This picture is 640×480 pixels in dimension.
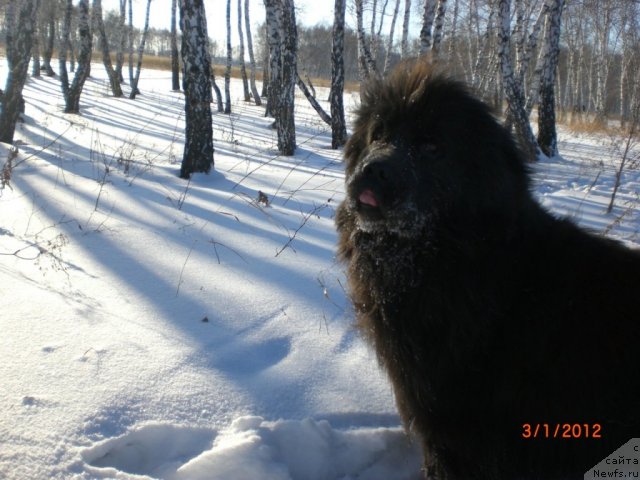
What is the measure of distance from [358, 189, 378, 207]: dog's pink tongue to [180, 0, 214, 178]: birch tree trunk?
5.19 meters

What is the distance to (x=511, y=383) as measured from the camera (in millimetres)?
1695

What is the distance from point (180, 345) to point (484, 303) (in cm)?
155

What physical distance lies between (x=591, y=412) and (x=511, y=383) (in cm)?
26

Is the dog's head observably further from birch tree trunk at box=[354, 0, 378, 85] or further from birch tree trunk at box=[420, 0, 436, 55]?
birch tree trunk at box=[354, 0, 378, 85]

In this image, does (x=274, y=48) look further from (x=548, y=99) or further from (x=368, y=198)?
(x=368, y=198)

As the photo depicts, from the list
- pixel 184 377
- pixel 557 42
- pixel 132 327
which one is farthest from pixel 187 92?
pixel 557 42

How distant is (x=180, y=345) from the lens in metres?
2.46

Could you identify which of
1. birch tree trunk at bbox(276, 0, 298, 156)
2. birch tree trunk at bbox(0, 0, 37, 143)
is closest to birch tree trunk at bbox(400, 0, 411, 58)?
birch tree trunk at bbox(276, 0, 298, 156)

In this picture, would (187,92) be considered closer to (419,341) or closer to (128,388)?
(128,388)

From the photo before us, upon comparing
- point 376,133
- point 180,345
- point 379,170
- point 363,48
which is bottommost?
point 180,345

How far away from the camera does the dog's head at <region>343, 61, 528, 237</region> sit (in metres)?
1.80

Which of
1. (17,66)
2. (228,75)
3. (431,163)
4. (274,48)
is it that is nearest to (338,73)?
(274,48)
